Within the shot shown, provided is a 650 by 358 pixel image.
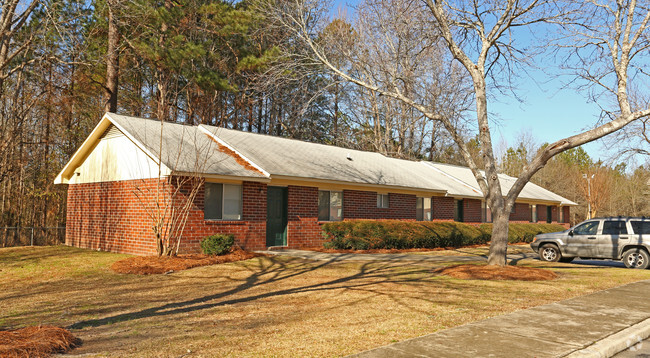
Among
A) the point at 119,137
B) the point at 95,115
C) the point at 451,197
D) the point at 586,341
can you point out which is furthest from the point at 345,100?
the point at 586,341

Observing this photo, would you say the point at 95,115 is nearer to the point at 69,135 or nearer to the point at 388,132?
the point at 69,135

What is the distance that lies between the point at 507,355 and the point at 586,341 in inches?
57.8

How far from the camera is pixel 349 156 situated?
25.5 meters

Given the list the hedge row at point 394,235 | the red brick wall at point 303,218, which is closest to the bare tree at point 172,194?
the red brick wall at point 303,218

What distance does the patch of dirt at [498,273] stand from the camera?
12359 mm

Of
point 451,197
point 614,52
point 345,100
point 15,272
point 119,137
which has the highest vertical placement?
point 345,100

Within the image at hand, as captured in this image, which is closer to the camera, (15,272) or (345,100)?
(15,272)

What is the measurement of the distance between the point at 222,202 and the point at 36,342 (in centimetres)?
1157

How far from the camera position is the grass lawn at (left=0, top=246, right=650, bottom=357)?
632 centimetres

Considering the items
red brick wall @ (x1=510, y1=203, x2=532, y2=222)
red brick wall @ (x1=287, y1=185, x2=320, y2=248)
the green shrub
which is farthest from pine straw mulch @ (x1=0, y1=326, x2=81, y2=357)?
red brick wall @ (x1=510, y1=203, x2=532, y2=222)

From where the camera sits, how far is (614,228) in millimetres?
16344

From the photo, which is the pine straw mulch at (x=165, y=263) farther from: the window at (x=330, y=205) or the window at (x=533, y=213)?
the window at (x=533, y=213)

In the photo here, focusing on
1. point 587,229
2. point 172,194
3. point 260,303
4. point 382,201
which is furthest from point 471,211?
point 260,303

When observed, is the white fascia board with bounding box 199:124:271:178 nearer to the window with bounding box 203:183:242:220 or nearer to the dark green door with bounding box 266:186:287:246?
the window with bounding box 203:183:242:220
